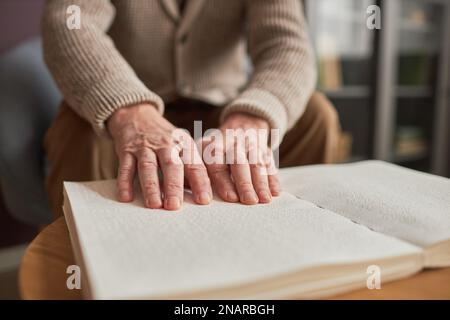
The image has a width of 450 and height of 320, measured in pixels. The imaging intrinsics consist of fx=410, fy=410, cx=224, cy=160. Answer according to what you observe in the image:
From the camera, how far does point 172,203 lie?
0.43 m

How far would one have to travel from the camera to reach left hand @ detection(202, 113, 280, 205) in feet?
1.54

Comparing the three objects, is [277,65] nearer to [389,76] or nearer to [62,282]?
[62,282]

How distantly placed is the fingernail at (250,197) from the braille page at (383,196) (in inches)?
Answer: 2.6

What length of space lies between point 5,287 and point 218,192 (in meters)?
0.98

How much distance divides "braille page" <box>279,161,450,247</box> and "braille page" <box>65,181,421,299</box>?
3cm

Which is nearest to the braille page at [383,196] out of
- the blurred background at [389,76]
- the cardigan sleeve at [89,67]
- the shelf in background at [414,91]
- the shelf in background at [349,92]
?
the cardigan sleeve at [89,67]

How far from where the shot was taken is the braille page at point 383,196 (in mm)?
382

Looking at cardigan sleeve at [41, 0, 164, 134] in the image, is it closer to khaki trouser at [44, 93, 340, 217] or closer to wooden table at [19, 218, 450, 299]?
khaki trouser at [44, 93, 340, 217]

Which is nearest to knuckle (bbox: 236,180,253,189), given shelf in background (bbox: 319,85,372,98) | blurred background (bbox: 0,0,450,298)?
blurred background (bbox: 0,0,450,298)

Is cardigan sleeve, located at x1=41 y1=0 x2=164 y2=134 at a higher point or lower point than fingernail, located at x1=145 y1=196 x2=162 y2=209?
higher

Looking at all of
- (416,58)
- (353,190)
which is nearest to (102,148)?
(353,190)

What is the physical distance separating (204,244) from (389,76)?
1.81 m

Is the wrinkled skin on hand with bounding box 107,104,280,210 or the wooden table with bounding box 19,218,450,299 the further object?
the wrinkled skin on hand with bounding box 107,104,280,210
